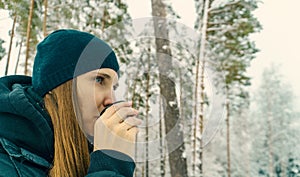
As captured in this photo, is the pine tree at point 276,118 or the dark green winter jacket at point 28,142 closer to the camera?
the dark green winter jacket at point 28,142

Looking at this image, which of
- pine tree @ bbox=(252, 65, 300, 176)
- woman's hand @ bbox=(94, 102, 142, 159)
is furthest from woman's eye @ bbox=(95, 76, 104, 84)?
pine tree @ bbox=(252, 65, 300, 176)

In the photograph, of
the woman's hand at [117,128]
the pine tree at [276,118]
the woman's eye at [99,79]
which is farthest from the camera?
the pine tree at [276,118]

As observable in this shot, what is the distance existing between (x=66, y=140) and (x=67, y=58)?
23 cm

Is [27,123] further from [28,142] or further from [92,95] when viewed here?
[92,95]

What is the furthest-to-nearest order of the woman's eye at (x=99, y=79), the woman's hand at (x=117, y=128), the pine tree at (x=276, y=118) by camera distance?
the pine tree at (x=276, y=118) → the woman's eye at (x=99, y=79) → the woman's hand at (x=117, y=128)

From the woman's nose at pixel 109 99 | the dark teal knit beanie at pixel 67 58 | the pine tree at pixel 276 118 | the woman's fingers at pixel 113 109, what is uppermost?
Answer: the dark teal knit beanie at pixel 67 58

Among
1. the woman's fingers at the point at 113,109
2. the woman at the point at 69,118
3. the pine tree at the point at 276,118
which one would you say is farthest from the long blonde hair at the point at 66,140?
the pine tree at the point at 276,118

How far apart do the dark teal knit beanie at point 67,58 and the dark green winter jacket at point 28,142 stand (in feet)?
0.18

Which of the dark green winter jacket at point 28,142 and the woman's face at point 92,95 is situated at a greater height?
the woman's face at point 92,95

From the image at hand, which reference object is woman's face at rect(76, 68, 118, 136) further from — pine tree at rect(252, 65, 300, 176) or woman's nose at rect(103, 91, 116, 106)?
pine tree at rect(252, 65, 300, 176)

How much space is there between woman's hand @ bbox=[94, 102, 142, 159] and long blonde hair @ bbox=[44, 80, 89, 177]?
8 centimetres

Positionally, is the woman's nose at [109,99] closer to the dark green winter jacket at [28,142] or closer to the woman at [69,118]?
the woman at [69,118]

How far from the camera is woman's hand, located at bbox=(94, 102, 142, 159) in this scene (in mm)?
1028

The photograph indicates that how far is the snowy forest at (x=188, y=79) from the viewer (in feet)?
4.19
